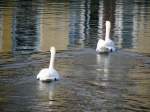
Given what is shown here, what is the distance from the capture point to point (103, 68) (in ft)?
70.5

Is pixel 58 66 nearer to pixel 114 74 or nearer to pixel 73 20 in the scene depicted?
pixel 114 74

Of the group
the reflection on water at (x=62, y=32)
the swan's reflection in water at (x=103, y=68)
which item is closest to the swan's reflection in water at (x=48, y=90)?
the swan's reflection in water at (x=103, y=68)

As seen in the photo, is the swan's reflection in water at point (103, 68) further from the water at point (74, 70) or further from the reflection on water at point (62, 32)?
the reflection on water at point (62, 32)

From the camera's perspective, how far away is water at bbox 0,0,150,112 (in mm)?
15836

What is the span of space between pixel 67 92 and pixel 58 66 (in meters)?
4.50

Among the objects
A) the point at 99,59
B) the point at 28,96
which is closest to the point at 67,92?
the point at 28,96

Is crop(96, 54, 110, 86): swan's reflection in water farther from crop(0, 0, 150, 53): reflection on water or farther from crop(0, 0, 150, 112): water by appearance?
crop(0, 0, 150, 53): reflection on water

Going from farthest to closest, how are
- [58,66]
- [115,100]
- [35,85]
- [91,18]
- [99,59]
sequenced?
1. [91,18]
2. [99,59]
3. [58,66]
4. [35,85]
5. [115,100]

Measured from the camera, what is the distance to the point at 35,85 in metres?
18.1

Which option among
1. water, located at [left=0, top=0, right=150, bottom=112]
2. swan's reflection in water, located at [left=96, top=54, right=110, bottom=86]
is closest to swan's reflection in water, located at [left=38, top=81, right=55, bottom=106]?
water, located at [left=0, top=0, right=150, bottom=112]

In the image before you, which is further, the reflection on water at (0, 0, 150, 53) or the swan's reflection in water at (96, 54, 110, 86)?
the reflection on water at (0, 0, 150, 53)

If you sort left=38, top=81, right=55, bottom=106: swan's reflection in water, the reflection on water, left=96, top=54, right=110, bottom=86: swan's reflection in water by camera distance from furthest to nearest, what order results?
the reflection on water, left=96, top=54, right=110, bottom=86: swan's reflection in water, left=38, top=81, right=55, bottom=106: swan's reflection in water

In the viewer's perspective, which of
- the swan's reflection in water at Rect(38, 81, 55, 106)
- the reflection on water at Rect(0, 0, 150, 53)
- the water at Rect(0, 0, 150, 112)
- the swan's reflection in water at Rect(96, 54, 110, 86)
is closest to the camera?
the water at Rect(0, 0, 150, 112)

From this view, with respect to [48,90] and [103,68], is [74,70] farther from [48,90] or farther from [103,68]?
[48,90]
